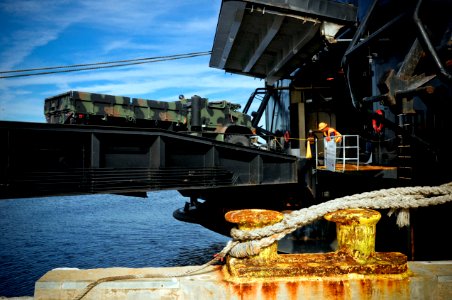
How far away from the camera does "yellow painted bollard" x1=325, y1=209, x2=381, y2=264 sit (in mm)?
2736

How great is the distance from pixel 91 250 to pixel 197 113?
30.3 ft

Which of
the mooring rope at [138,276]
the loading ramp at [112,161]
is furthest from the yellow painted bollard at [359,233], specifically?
the loading ramp at [112,161]

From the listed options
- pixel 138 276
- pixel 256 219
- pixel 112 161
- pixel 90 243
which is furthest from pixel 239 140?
pixel 90 243

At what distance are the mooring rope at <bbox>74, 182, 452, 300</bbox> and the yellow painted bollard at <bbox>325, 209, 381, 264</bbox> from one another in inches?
7.1

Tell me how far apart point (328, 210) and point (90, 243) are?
16.3m

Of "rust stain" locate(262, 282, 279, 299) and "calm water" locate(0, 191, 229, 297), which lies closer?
"rust stain" locate(262, 282, 279, 299)

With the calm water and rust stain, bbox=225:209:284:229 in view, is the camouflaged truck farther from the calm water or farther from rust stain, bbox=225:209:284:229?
rust stain, bbox=225:209:284:229

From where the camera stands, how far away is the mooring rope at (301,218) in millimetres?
2732

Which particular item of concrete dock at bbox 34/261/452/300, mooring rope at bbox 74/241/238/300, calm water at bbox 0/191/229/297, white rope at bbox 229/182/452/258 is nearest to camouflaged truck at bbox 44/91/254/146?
calm water at bbox 0/191/229/297

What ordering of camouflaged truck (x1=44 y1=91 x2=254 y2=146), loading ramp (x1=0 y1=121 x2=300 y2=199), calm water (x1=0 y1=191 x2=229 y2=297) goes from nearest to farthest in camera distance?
loading ramp (x1=0 y1=121 x2=300 y2=199) → camouflaged truck (x1=44 y1=91 x2=254 y2=146) → calm water (x1=0 y1=191 x2=229 y2=297)

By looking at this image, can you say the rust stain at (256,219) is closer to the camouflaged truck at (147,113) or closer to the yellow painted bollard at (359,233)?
the yellow painted bollard at (359,233)

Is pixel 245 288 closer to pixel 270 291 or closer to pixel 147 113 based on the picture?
pixel 270 291

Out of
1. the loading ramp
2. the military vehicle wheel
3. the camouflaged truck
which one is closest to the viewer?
the loading ramp

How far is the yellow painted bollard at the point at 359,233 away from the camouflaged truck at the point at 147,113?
694cm
